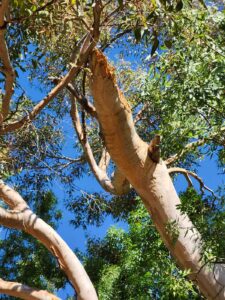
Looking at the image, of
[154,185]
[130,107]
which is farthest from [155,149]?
[130,107]

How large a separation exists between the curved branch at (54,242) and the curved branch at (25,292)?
0.26m

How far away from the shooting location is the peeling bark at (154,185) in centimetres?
398

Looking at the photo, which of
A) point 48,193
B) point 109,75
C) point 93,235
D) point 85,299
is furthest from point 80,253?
point 109,75

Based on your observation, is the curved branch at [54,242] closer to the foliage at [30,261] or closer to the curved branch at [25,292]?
the curved branch at [25,292]

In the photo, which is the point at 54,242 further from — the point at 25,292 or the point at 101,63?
the point at 101,63

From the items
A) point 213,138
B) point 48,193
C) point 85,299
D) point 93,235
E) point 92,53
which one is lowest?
point 85,299

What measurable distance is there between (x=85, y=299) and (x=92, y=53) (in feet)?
7.36

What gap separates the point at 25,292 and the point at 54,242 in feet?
1.83

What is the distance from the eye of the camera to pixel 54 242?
511 centimetres

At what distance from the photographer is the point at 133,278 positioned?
266 inches

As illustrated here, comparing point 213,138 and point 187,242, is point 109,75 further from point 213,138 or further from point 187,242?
point 187,242

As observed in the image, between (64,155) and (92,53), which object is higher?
(64,155)

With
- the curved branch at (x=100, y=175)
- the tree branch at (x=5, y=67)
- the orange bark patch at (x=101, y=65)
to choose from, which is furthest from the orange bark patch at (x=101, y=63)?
the curved branch at (x=100, y=175)

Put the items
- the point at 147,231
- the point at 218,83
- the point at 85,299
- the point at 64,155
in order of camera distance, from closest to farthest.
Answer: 1. the point at 218,83
2. the point at 85,299
3. the point at 147,231
4. the point at 64,155
